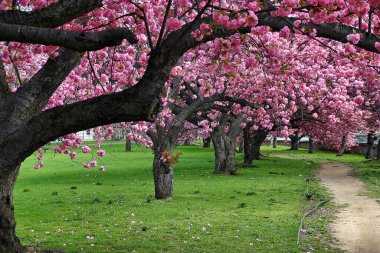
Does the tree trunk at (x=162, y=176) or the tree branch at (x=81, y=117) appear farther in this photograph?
the tree trunk at (x=162, y=176)

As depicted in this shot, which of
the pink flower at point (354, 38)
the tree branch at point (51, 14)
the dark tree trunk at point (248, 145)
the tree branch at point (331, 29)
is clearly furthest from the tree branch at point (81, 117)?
the dark tree trunk at point (248, 145)

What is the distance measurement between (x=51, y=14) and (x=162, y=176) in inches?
511

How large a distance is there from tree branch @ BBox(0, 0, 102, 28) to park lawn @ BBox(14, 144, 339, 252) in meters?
6.01

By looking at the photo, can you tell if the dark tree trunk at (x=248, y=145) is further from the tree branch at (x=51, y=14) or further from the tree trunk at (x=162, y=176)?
the tree branch at (x=51, y=14)

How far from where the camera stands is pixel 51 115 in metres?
6.82

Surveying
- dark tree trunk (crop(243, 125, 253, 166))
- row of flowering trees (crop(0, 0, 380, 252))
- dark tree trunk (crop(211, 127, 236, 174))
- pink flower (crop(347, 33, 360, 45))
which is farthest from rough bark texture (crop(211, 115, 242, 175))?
pink flower (crop(347, 33, 360, 45))

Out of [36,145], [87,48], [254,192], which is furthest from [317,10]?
[254,192]

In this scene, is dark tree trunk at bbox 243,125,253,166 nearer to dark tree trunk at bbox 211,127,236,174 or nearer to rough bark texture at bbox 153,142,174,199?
dark tree trunk at bbox 211,127,236,174

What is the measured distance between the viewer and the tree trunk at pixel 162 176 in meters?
19.0

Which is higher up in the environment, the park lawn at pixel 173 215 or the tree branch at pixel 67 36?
the tree branch at pixel 67 36

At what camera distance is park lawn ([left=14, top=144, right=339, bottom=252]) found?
11914 millimetres

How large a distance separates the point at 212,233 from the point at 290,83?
8639mm

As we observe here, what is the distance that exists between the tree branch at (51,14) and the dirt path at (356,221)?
778 centimetres

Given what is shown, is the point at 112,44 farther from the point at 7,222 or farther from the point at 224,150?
the point at 224,150
